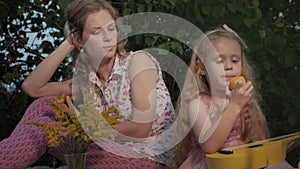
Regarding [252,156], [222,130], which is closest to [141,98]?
[222,130]

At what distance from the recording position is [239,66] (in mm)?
2451

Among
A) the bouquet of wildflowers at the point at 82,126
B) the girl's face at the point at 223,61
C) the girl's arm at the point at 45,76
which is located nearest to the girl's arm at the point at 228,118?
the girl's face at the point at 223,61

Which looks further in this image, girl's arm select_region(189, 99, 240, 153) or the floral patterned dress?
the floral patterned dress

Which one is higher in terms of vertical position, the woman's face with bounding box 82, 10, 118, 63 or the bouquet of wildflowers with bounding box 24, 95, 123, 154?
the woman's face with bounding box 82, 10, 118, 63

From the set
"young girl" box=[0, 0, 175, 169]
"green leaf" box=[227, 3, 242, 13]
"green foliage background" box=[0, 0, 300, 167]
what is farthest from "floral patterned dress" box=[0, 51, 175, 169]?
"green leaf" box=[227, 3, 242, 13]

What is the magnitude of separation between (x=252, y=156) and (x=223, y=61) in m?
0.46

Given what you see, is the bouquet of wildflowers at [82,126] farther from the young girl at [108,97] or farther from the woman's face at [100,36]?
the woman's face at [100,36]

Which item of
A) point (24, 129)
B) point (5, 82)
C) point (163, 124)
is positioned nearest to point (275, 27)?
point (163, 124)

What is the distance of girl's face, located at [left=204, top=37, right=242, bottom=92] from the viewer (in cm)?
240

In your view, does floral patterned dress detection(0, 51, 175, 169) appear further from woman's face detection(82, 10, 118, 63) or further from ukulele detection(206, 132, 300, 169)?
ukulele detection(206, 132, 300, 169)

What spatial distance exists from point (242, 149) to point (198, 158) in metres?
0.33

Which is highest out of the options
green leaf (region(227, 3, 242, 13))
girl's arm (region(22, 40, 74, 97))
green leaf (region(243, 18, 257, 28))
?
green leaf (region(227, 3, 242, 13))

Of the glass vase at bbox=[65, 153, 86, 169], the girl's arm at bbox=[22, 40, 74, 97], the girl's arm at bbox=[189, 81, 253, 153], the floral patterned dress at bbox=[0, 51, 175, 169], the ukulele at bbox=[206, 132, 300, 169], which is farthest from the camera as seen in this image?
the girl's arm at bbox=[22, 40, 74, 97]

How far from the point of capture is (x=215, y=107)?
243cm
